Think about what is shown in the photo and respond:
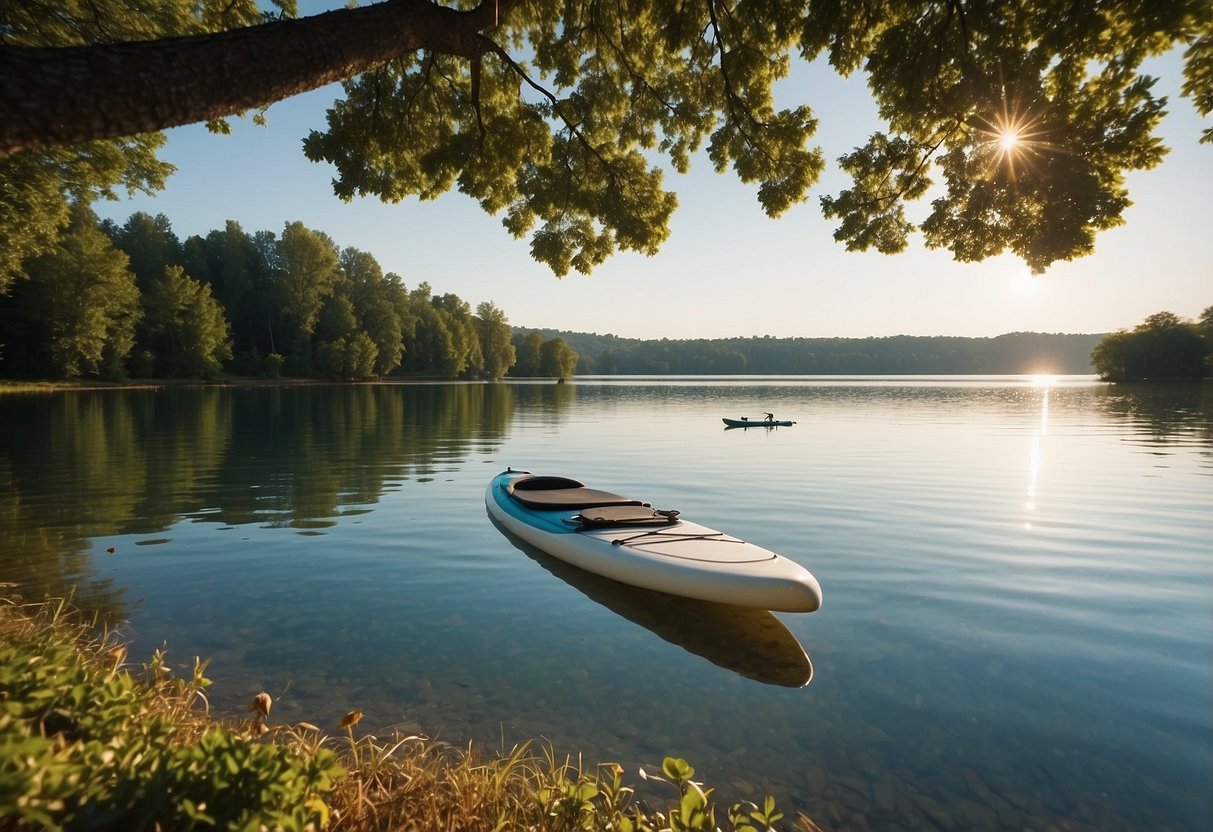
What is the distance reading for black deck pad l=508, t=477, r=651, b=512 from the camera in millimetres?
10258

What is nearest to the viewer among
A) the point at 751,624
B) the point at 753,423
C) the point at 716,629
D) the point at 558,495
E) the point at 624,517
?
the point at 716,629

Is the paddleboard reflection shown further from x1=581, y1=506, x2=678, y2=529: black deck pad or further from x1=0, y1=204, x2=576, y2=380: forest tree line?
x1=0, y1=204, x2=576, y2=380: forest tree line

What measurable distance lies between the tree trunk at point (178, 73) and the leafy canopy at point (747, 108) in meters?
0.03

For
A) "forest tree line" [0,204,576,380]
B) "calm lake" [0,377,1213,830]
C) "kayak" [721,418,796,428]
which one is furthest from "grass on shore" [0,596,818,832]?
"forest tree line" [0,204,576,380]

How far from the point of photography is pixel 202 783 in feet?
6.85

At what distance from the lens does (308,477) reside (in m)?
15.7

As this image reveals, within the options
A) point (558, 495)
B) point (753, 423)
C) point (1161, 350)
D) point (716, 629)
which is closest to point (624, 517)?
point (558, 495)

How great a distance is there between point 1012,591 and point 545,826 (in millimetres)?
7995

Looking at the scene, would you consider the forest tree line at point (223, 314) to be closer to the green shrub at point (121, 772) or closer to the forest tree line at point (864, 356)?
the green shrub at point (121, 772)

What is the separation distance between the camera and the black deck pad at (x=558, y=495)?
33.7 feet

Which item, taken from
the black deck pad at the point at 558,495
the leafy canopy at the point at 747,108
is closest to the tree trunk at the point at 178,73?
the leafy canopy at the point at 747,108

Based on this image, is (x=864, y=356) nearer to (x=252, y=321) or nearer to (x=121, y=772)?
(x=252, y=321)

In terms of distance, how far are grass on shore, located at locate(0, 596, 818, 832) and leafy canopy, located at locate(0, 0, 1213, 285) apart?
145 inches

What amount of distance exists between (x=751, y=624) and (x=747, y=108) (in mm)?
7814
